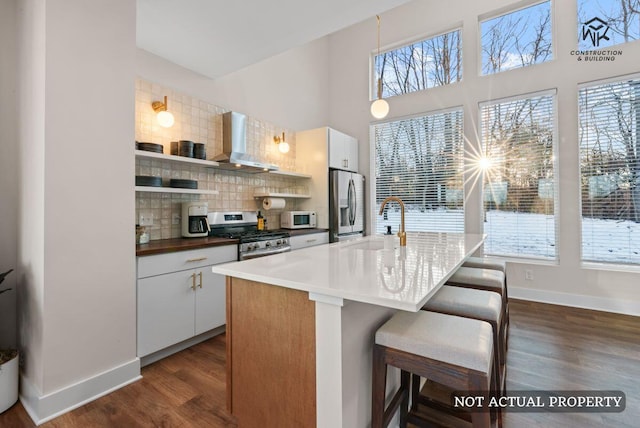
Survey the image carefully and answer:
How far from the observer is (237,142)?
3354 millimetres

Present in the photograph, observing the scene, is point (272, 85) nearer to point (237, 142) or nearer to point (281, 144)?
point (281, 144)

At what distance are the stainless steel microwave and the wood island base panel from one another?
2607mm

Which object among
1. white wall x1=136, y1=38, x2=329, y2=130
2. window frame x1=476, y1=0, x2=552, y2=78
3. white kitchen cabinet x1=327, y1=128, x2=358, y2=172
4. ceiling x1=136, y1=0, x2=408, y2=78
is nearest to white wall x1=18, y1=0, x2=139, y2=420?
ceiling x1=136, y1=0, x2=408, y2=78

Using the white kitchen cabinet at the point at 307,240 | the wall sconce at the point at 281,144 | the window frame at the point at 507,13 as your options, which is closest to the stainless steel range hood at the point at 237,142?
the wall sconce at the point at 281,144

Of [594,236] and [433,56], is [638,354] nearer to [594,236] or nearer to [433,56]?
[594,236]

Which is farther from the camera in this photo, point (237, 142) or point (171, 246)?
point (237, 142)

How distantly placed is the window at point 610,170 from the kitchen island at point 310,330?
9.96ft

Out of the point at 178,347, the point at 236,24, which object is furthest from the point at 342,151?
the point at 178,347

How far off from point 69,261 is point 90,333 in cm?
47

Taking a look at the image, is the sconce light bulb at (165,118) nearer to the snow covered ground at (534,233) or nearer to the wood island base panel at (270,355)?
the wood island base panel at (270,355)

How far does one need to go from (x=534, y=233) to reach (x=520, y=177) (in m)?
0.73

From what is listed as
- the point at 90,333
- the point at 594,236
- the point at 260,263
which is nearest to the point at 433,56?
the point at 594,236

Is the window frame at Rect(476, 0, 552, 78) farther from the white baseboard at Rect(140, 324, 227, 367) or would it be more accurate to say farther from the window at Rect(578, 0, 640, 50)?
the white baseboard at Rect(140, 324, 227, 367)

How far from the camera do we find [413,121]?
451 centimetres
